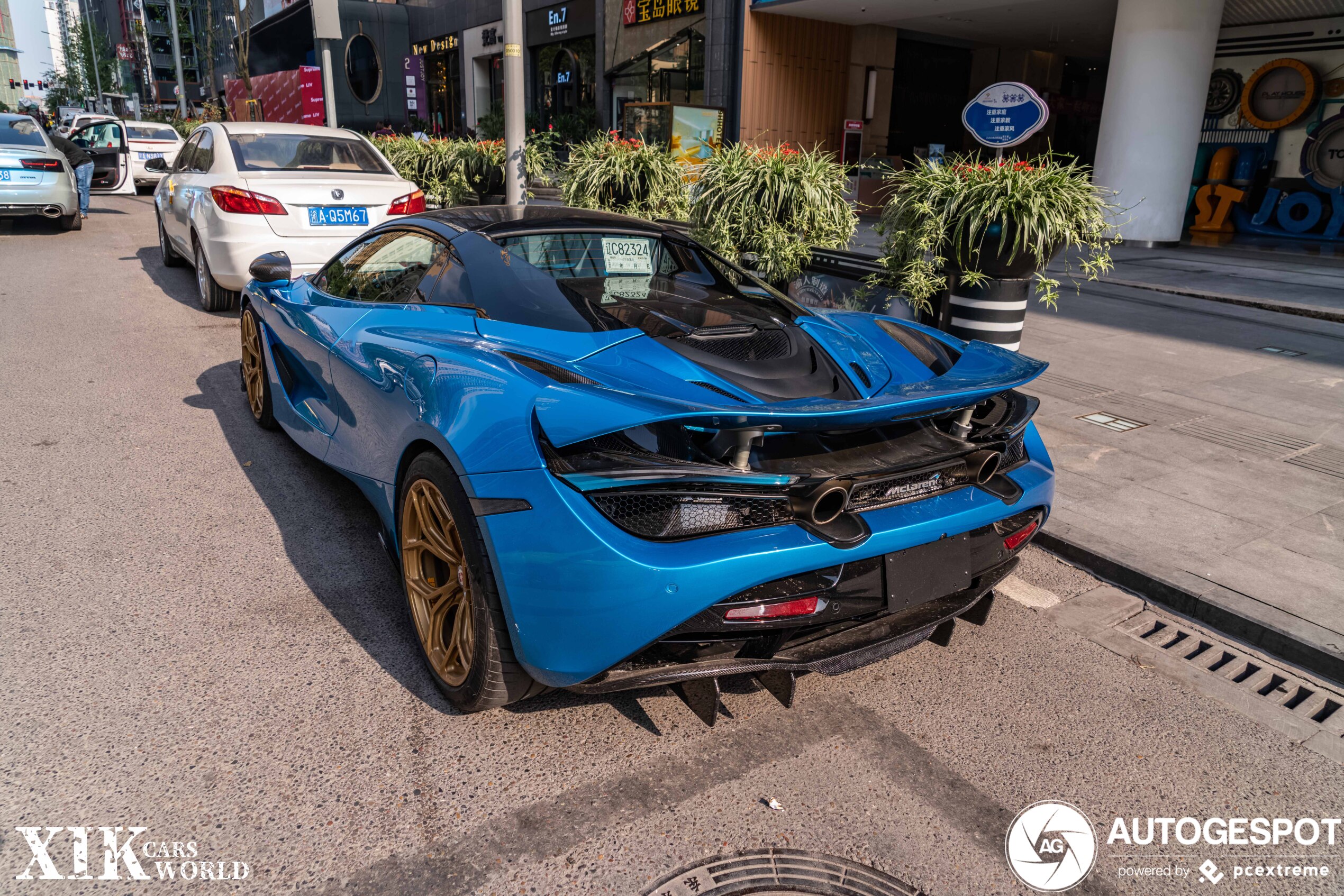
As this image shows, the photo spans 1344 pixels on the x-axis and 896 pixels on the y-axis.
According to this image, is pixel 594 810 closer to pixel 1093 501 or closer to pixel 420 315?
pixel 420 315

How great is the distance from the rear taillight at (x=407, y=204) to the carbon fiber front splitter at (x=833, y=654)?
666 centimetres

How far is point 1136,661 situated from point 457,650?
238cm

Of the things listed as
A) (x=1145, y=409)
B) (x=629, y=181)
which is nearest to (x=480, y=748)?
(x=1145, y=409)

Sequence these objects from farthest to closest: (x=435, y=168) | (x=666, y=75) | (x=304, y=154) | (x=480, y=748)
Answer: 1. (x=666, y=75)
2. (x=435, y=168)
3. (x=304, y=154)
4. (x=480, y=748)

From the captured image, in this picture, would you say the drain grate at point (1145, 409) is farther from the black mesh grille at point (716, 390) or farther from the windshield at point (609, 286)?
the black mesh grille at point (716, 390)

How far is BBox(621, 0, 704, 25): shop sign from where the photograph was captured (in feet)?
68.3

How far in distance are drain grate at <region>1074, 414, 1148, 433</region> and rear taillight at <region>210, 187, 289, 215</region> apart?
21.5ft

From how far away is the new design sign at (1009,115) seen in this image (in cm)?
694

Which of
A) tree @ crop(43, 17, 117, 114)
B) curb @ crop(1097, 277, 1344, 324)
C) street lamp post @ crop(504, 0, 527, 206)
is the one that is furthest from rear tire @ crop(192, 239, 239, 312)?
tree @ crop(43, 17, 117, 114)

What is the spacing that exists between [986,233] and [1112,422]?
1.48 metres

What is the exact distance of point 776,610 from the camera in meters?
2.23

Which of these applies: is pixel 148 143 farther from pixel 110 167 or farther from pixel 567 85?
pixel 567 85

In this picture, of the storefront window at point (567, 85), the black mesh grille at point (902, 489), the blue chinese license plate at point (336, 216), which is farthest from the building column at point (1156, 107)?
the storefront window at point (567, 85)

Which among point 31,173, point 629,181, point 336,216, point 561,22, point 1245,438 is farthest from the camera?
point 561,22
